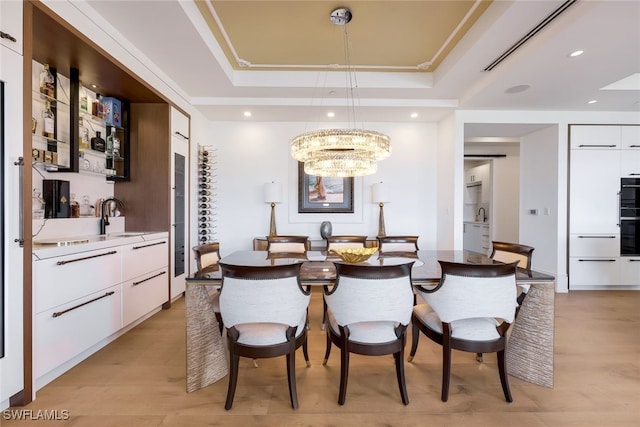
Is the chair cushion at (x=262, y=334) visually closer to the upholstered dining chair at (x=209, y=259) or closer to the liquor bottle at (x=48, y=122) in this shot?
the upholstered dining chair at (x=209, y=259)

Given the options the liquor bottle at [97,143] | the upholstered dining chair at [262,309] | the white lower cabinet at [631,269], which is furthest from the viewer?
the white lower cabinet at [631,269]

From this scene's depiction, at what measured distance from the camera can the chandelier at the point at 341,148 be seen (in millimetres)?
2535

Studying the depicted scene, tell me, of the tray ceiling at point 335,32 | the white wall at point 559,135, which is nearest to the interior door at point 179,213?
the tray ceiling at point 335,32

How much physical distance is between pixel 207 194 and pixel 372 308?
375cm

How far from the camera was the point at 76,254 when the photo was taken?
→ 213 centimetres

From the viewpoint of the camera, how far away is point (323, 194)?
488 centimetres

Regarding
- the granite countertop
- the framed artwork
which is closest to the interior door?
the granite countertop

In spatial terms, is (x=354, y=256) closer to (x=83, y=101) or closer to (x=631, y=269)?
(x=83, y=101)

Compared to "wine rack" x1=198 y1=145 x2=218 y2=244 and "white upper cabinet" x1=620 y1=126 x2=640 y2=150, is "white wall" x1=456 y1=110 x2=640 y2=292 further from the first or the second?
"wine rack" x1=198 y1=145 x2=218 y2=244

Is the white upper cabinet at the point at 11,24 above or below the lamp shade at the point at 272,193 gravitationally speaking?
above

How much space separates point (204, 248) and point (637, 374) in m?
3.69

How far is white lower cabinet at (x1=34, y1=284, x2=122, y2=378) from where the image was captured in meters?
1.90

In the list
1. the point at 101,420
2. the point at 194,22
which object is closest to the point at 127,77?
the point at 194,22

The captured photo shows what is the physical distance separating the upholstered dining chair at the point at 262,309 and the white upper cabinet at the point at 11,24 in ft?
5.94
